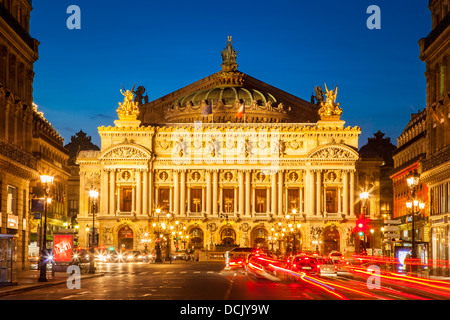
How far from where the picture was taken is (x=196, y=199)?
468ft

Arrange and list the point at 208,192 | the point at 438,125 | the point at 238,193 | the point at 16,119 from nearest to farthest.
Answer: the point at 16,119
the point at 438,125
the point at 208,192
the point at 238,193

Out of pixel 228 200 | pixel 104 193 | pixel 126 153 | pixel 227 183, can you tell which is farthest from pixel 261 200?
pixel 104 193

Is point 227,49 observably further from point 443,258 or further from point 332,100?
point 443,258

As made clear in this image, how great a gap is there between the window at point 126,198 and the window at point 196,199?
10.4m

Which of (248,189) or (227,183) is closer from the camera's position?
(248,189)

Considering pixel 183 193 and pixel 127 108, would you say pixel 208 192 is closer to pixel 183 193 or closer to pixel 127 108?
pixel 183 193

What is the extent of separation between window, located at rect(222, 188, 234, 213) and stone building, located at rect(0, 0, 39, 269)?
8290cm

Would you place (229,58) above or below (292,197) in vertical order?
above

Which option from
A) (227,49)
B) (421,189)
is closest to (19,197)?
(421,189)

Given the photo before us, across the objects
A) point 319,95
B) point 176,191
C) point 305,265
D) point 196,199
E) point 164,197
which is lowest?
point 305,265

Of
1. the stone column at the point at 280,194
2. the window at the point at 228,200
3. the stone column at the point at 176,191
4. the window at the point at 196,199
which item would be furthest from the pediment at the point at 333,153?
the stone column at the point at 176,191

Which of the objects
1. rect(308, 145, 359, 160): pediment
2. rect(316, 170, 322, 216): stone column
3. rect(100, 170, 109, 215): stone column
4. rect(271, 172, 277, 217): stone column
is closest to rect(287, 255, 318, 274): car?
rect(316, 170, 322, 216): stone column

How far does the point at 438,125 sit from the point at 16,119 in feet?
101
